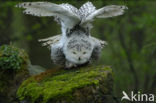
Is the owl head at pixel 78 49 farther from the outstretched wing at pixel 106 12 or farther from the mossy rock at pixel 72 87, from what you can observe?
the outstretched wing at pixel 106 12

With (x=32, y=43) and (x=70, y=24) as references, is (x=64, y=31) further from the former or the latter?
(x=32, y=43)

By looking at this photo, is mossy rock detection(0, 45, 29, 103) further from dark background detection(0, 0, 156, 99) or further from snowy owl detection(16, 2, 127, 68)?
dark background detection(0, 0, 156, 99)

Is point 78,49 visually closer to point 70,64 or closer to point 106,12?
point 70,64

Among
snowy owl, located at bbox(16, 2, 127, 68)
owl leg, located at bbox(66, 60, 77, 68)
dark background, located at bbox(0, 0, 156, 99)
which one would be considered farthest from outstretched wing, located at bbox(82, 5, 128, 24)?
dark background, located at bbox(0, 0, 156, 99)

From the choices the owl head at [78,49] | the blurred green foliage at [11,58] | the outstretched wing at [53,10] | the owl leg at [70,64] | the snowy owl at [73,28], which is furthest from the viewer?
the blurred green foliage at [11,58]

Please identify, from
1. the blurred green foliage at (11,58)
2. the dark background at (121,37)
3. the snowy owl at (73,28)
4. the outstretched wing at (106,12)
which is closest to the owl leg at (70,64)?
the snowy owl at (73,28)

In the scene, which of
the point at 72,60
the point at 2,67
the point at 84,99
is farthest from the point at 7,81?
the point at 84,99

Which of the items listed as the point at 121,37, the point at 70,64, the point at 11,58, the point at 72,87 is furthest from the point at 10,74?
the point at 121,37
